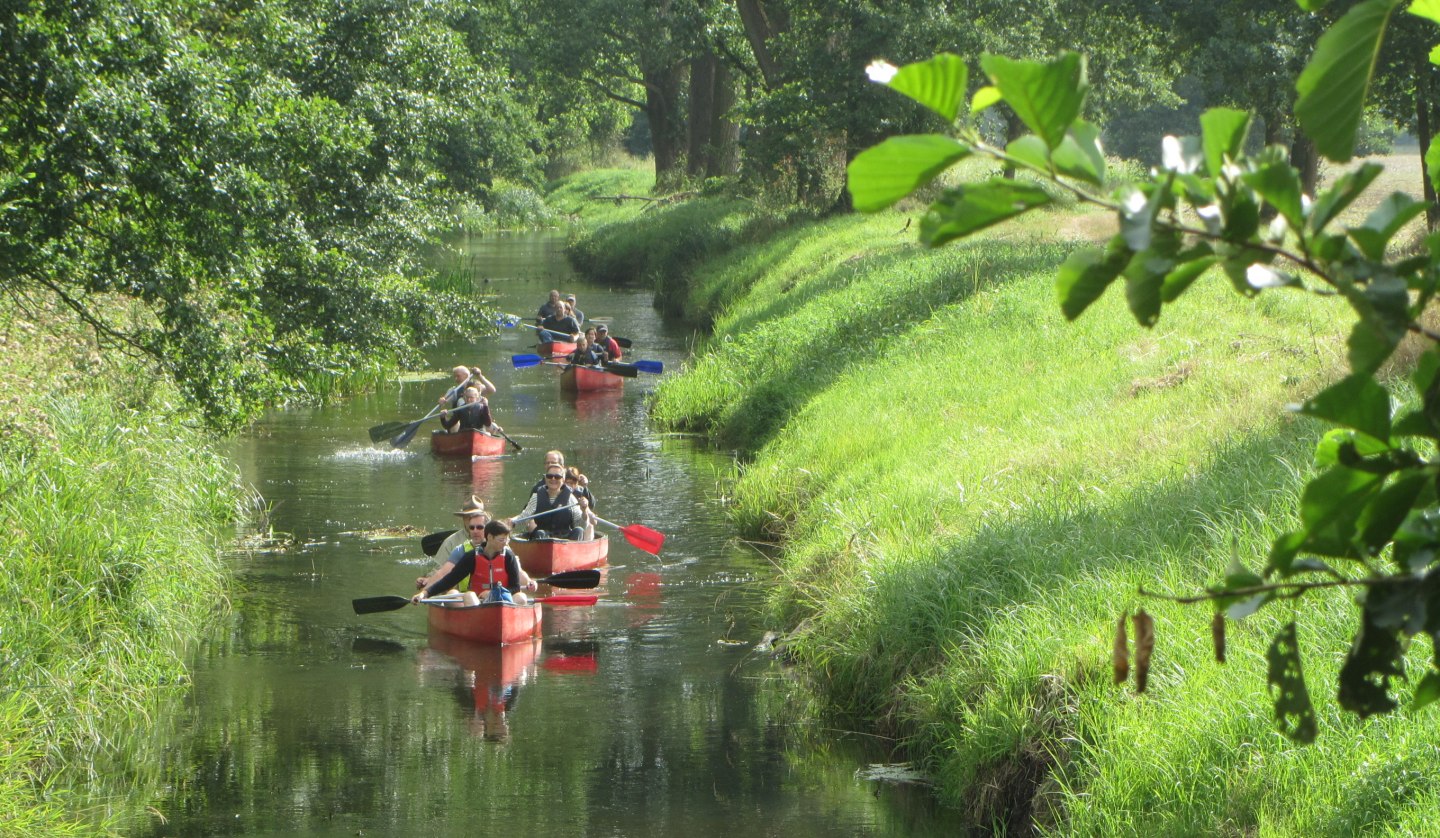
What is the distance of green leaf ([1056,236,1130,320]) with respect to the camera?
160 cm

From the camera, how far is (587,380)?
73.0 feet

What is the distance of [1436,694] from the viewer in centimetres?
177

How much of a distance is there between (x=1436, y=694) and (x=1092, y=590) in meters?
6.41

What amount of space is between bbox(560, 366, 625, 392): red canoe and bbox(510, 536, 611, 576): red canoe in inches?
339

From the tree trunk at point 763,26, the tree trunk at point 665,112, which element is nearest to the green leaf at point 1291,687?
the tree trunk at point 763,26

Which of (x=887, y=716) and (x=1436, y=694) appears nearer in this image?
(x=1436, y=694)

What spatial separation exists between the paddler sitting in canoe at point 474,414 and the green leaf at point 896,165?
16.5 meters

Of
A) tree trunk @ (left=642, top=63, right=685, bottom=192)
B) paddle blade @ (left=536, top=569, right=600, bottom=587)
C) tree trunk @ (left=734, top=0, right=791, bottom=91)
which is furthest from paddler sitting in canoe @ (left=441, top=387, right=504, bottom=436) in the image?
tree trunk @ (left=642, top=63, right=685, bottom=192)

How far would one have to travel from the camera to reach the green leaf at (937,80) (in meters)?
1.54

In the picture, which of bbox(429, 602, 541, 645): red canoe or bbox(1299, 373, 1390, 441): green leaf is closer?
bbox(1299, 373, 1390, 441): green leaf

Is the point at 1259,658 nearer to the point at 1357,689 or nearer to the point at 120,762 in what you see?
the point at 1357,689

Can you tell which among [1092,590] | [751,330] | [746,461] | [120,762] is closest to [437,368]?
[751,330]

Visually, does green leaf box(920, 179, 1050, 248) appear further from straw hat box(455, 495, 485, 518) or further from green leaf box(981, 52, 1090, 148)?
straw hat box(455, 495, 485, 518)

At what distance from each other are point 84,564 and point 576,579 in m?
4.20
